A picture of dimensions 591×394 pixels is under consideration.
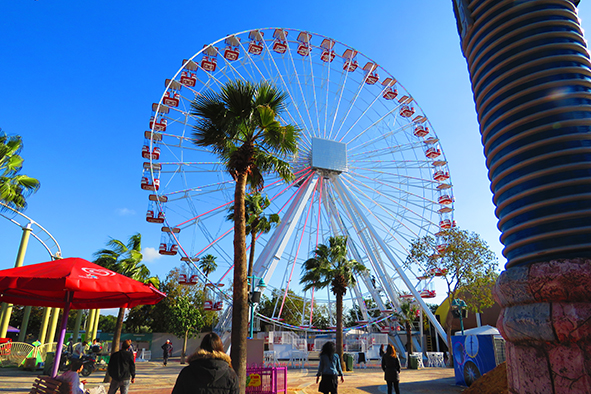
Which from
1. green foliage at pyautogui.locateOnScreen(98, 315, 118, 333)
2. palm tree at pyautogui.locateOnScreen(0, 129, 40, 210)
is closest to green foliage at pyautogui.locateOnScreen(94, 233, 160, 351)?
palm tree at pyautogui.locateOnScreen(0, 129, 40, 210)

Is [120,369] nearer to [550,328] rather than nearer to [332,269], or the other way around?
[550,328]

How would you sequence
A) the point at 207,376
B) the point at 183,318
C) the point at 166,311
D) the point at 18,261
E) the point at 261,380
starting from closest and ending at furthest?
the point at 207,376, the point at 261,380, the point at 18,261, the point at 183,318, the point at 166,311

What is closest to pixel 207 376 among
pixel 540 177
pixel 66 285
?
pixel 540 177

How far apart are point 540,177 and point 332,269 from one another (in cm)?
2174

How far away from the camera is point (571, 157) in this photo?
2670 millimetres

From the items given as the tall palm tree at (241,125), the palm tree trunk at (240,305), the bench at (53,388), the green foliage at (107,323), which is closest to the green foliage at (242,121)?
the tall palm tree at (241,125)

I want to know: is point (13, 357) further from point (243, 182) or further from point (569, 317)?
point (569, 317)

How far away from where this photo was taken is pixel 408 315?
29.6 m

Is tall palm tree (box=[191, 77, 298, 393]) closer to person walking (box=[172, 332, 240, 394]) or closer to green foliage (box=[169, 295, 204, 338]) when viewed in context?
person walking (box=[172, 332, 240, 394])

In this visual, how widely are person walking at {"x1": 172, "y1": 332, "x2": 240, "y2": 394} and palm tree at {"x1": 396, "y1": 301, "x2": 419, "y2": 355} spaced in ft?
93.1

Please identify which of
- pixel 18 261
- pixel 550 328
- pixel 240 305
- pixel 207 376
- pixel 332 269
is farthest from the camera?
pixel 332 269

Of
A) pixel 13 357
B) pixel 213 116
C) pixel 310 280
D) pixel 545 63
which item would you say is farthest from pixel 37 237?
pixel 545 63

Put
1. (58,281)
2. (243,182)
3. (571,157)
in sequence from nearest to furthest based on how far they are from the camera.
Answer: (571,157) → (58,281) → (243,182)

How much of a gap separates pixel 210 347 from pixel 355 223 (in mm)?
25441
